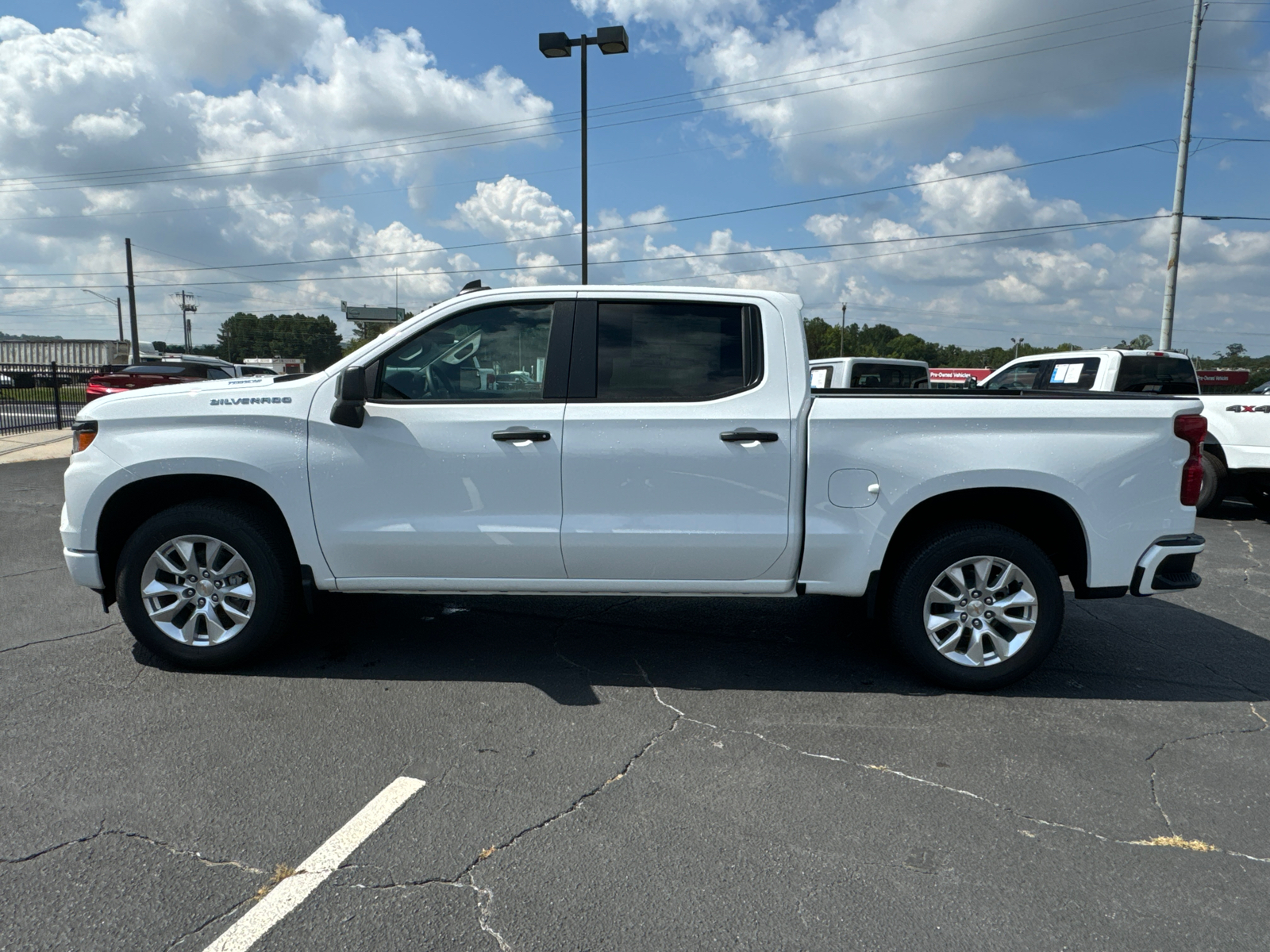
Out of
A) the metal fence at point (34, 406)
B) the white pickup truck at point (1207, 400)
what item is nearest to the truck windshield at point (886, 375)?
the white pickup truck at point (1207, 400)

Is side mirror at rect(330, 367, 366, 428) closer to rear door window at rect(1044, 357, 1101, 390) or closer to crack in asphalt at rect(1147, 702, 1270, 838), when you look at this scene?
crack in asphalt at rect(1147, 702, 1270, 838)

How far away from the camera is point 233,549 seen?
4.16 metres

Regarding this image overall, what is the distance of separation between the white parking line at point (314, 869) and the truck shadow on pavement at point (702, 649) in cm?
109

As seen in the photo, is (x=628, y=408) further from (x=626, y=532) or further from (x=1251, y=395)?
(x=1251, y=395)

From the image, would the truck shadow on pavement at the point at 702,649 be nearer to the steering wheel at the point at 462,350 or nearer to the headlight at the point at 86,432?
the headlight at the point at 86,432

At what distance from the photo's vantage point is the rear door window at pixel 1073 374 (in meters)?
9.88

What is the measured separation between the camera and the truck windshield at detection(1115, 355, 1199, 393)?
969cm

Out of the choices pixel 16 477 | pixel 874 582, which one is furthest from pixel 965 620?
pixel 16 477

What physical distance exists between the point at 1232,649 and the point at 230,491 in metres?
5.68

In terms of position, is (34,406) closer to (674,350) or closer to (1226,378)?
(674,350)

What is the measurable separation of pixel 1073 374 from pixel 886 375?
203 inches

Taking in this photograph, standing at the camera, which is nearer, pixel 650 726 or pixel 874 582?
pixel 650 726

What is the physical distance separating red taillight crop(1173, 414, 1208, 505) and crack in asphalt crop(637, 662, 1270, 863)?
108 cm

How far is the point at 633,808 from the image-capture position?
3031 mm
